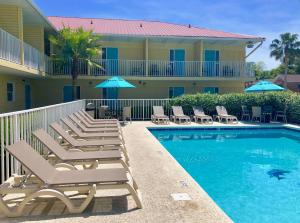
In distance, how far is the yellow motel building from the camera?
794 inches

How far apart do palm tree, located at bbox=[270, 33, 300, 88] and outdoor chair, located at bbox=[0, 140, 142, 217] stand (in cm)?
6264

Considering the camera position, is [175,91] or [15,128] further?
[175,91]

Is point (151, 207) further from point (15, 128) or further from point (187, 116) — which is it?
point (187, 116)

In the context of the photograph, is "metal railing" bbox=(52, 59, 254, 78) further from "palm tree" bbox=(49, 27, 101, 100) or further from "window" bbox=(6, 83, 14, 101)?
"window" bbox=(6, 83, 14, 101)

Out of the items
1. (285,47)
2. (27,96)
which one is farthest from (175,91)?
(285,47)

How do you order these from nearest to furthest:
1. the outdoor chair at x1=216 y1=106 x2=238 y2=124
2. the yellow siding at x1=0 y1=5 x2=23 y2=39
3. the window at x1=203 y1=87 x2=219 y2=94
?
the yellow siding at x1=0 y1=5 x2=23 y2=39
the outdoor chair at x1=216 y1=106 x2=238 y2=124
the window at x1=203 y1=87 x2=219 y2=94

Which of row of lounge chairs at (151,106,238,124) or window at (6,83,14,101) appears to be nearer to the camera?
window at (6,83,14,101)

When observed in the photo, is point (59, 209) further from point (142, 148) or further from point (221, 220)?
point (142, 148)

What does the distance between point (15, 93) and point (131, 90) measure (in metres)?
8.67

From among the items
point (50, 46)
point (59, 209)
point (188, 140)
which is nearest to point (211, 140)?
point (188, 140)

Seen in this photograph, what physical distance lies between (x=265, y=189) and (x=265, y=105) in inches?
506

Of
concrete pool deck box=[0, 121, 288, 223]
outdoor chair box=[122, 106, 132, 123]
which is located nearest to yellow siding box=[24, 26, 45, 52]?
outdoor chair box=[122, 106, 132, 123]

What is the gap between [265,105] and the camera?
1911 centimetres

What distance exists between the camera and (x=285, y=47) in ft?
206
